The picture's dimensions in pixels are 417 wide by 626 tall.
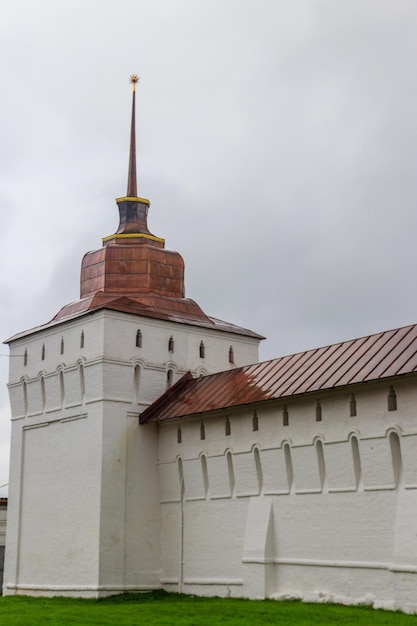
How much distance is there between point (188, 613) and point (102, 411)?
28.1 ft

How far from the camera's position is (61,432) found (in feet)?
109

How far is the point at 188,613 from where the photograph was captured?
80.9 feet

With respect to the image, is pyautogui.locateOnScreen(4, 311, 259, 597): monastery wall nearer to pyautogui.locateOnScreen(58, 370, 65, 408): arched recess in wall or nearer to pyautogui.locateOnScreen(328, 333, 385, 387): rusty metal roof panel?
pyautogui.locateOnScreen(58, 370, 65, 408): arched recess in wall

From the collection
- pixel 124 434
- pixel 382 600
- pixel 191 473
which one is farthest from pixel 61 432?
pixel 382 600

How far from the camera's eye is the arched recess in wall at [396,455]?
78.8 feet

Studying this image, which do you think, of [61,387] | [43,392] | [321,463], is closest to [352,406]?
[321,463]

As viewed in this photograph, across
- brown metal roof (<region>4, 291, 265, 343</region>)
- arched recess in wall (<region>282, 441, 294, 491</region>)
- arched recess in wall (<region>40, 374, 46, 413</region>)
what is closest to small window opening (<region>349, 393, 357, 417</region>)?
arched recess in wall (<region>282, 441, 294, 491</region>)

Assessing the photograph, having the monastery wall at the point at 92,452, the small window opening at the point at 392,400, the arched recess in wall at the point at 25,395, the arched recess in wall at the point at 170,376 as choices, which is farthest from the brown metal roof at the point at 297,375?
the arched recess in wall at the point at 25,395

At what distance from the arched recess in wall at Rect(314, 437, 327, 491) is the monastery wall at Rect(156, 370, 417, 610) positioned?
0.03m

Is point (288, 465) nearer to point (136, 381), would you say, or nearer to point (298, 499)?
point (298, 499)

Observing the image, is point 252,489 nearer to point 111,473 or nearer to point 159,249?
point 111,473

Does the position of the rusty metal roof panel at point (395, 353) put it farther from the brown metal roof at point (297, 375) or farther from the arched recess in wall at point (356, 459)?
the arched recess in wall at point (356, 459)

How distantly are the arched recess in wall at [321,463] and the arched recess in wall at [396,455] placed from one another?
2455 millimetres

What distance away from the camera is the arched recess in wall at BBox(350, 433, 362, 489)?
2503 centimetres
